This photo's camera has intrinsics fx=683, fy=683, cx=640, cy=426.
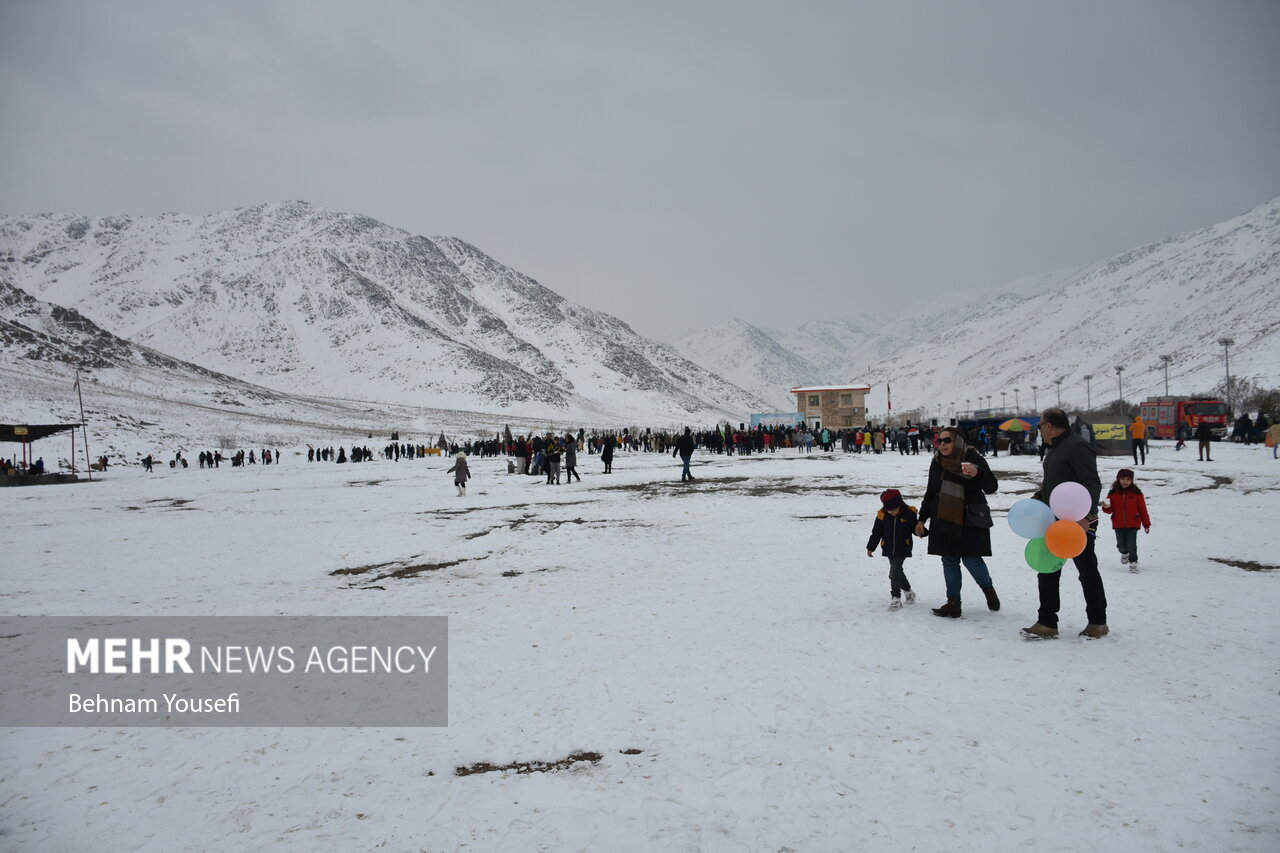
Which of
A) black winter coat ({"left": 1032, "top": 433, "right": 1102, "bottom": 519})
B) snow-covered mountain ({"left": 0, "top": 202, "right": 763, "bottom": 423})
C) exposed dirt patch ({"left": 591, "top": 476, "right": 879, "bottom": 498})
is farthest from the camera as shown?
snow-covered mountain ({"left": 0, "top": 202, "right": 763, "bottom": 423})

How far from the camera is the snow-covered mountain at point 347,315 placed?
122938 millimetres

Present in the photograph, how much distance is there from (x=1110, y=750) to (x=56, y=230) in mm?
244047

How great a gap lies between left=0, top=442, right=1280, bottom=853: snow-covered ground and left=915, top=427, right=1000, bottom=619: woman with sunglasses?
0.57 metres

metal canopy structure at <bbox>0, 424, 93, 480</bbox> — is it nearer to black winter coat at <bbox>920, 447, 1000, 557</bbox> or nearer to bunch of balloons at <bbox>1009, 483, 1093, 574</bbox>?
black winter coat at <bbox>920, 447, 1000, 557</bbox>

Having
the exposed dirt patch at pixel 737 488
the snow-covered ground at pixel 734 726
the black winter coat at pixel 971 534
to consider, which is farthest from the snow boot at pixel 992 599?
the exposed dirt patch at pixel 737 488

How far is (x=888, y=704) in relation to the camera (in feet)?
15.4

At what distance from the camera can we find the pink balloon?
5723 millimetres

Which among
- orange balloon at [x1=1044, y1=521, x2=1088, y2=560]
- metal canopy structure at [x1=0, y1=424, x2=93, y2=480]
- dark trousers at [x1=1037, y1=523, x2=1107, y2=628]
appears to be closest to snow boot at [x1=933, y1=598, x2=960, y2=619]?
dark trousers at [x1=1037, y1=523, x2=1107, y2=628]

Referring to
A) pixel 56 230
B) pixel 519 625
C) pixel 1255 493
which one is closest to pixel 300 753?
pixel 519 625

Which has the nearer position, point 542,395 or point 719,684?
point 719,684

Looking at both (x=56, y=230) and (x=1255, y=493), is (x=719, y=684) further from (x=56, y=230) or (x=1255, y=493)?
(x=56, y=230)

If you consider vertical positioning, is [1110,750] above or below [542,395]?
below

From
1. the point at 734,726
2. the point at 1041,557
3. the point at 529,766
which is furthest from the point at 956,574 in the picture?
the point at 529,766

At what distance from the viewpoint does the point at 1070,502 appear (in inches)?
228
